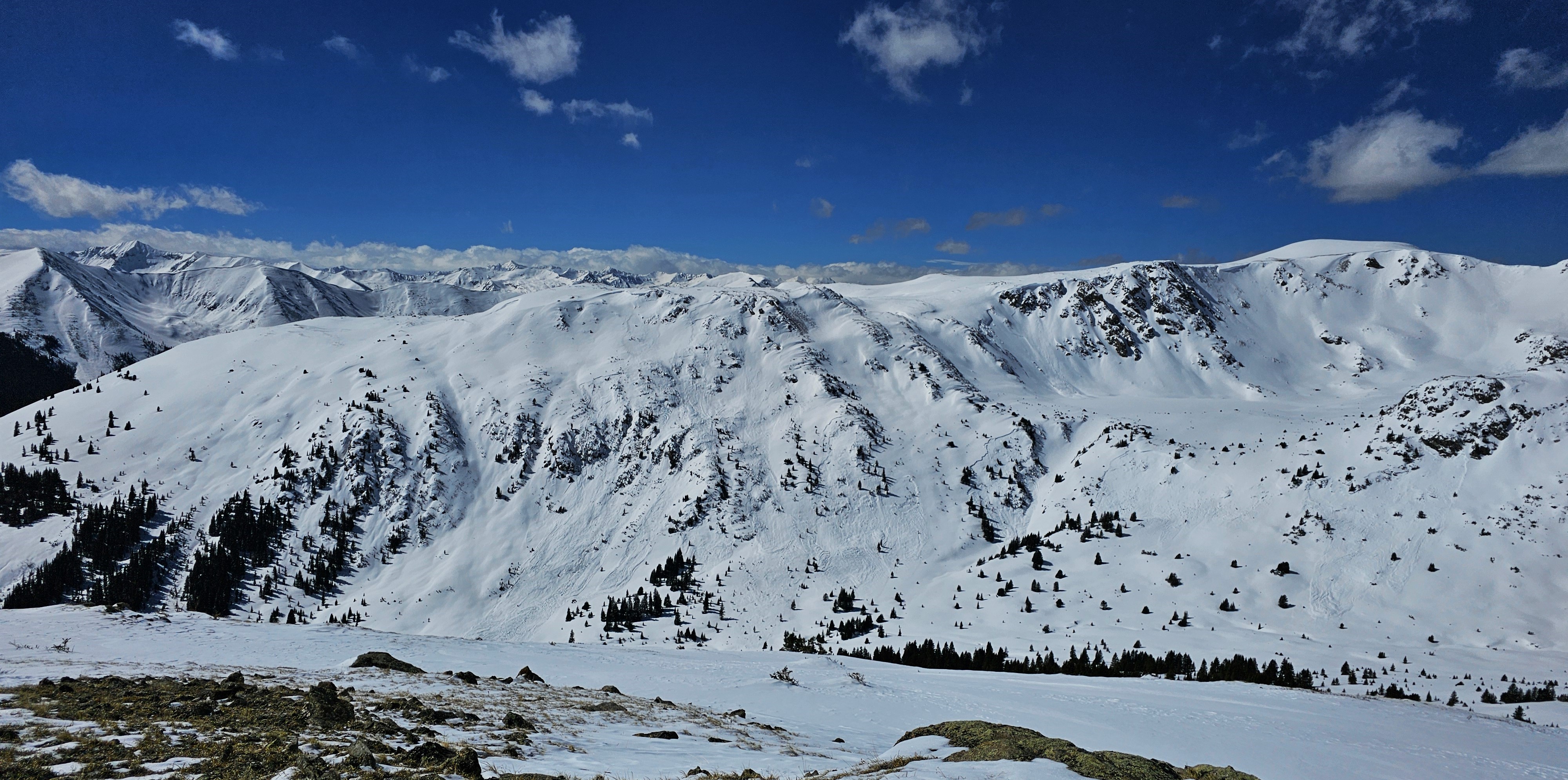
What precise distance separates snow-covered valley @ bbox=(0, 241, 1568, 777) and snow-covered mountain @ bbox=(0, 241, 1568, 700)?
56 cm

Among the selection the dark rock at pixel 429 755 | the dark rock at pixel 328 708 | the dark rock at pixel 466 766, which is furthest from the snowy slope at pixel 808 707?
the dark rock at pixel 328 708

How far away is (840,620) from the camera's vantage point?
65.1m

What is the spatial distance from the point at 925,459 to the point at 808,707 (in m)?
76.8

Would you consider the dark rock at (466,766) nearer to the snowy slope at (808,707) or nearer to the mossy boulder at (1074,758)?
the snowy slope at (808,707)

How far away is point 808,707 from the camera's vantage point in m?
23.2

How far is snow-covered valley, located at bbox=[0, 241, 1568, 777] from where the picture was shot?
38469mm

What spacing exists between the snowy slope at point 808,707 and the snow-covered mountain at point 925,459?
21.3 meters

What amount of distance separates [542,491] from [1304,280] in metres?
185

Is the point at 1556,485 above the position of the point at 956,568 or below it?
above

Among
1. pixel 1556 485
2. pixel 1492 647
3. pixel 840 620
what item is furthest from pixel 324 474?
pixel 1556 485

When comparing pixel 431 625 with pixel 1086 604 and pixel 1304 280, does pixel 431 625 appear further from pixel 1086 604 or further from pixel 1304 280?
pixel 1304 280

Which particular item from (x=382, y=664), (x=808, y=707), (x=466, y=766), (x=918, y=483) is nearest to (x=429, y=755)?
(x=466, y=766)

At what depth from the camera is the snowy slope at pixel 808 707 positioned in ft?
48.2

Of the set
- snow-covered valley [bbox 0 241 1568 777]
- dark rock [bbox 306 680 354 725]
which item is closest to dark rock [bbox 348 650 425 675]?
snow-covered valley [bbox 0 241 1568 777]
